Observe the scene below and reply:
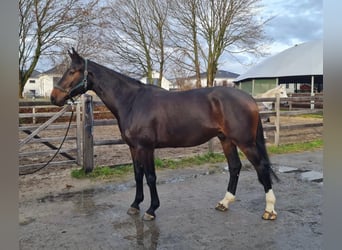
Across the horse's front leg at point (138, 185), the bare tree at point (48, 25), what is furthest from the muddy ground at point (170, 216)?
the bare tree at point (48, 25)

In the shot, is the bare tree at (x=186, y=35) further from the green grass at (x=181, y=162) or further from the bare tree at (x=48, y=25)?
the green grass at (x=181, y=162)

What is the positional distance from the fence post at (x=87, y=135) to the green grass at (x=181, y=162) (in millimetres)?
124

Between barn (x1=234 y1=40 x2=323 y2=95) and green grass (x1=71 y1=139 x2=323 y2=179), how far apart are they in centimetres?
1248

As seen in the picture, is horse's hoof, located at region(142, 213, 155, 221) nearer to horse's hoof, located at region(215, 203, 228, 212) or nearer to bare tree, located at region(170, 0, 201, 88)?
horse's hoof, located at region(215, 203, 228, 212)

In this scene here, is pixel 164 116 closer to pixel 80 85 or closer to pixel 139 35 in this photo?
pixel 80 85

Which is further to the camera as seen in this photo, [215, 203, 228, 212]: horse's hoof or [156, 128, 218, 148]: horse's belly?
[215, 203, 228, 212]: horse's hoof

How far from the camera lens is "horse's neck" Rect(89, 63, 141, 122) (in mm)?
3162

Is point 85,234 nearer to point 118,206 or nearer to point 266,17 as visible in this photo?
point 118,206

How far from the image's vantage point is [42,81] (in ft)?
56.2

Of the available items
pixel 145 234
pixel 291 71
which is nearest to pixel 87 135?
pixel 145 234

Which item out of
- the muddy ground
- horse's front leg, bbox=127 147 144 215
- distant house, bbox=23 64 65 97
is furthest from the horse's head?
distant house, bbox=23 64 65 97

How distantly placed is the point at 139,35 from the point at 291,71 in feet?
32.7

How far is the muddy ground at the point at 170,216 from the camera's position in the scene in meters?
2.50
